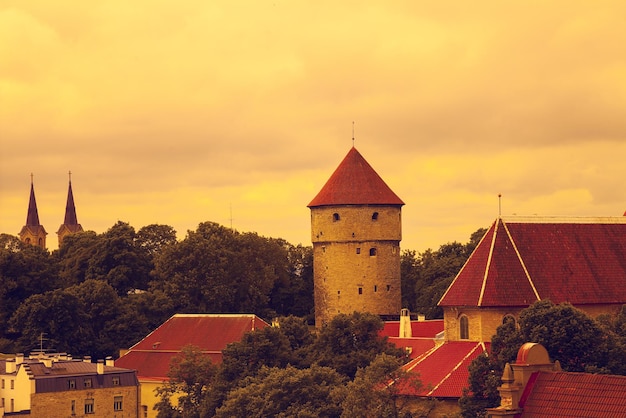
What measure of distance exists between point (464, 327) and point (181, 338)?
82.3 ft

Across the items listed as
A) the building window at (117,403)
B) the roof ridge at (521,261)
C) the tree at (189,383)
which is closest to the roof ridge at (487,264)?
the roof ridge at (521,261)

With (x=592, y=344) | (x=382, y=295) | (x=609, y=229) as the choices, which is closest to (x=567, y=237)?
(x=609, y=229)

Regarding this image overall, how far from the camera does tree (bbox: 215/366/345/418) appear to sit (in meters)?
60.1

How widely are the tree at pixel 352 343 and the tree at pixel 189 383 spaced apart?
206 inches

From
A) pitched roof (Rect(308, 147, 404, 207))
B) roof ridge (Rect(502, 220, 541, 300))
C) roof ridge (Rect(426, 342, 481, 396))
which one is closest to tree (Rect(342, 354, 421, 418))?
roof ridge (Rect(426, 342, 481, 396))

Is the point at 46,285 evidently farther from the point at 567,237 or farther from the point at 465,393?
the point at 465,393

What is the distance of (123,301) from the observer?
10150cm

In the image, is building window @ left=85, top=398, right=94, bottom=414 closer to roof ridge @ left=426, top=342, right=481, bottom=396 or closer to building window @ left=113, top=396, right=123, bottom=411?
building window @ left=113, top=396, right=123, bottom=411

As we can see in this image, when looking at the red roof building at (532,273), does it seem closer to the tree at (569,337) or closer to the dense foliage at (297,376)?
the dense foliage at (297,376)

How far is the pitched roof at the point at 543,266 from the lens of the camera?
69.4 m

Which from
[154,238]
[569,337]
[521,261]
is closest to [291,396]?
[569,337]

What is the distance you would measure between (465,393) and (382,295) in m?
38.7

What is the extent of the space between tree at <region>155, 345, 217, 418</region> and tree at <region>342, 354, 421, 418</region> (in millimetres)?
14499

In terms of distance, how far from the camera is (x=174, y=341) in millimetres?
90250
